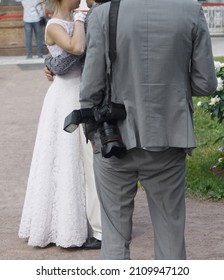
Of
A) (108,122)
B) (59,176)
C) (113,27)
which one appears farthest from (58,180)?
(113,27)

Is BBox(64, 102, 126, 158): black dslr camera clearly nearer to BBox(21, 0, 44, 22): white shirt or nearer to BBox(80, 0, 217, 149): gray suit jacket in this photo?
BBox(80, 0, 217, 149): gray suit jacket

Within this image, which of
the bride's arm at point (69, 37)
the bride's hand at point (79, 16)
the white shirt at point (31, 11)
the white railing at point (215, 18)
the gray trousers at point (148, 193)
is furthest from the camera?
the white railing at point (215, 18)

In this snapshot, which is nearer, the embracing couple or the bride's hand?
the embracing couple

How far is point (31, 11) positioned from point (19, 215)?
46.1 feet

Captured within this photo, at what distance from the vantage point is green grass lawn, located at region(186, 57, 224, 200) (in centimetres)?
806

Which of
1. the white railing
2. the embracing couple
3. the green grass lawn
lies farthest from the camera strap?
the white railing

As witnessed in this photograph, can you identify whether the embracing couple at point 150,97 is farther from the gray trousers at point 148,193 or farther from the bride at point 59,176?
the bride at point 59,176

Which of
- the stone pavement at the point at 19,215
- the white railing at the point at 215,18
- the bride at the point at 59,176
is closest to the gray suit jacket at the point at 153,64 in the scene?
the bride at the point at 59,176

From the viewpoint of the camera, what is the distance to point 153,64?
173 inches

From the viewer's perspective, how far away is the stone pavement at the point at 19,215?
6.26 metres

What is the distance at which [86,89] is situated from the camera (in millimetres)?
4508

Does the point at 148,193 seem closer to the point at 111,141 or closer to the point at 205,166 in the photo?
the point at 111,141

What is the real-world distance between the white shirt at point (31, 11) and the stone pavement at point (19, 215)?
7.25m

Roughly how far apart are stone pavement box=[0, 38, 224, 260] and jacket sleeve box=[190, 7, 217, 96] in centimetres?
187
